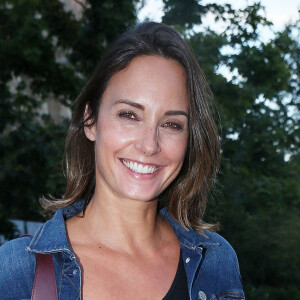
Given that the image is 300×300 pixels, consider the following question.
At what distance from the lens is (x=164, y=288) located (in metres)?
2.32

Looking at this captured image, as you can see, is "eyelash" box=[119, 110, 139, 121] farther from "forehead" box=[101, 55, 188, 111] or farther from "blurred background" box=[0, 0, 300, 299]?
"blurred background" box=[0, 0, 300, 299]

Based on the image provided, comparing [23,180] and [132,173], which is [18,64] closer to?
[23,180]

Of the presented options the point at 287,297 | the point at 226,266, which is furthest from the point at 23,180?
the point at 226,266

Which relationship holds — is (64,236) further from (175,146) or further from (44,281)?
(175,146)

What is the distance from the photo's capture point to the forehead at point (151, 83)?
2.27 meters

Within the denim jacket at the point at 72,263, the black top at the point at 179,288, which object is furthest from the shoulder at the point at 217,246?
the black top at the point at 179,288

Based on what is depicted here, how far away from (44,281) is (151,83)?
92 cm

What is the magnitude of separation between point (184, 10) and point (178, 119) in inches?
130

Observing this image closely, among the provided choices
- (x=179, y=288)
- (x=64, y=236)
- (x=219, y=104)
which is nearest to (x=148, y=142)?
(x=64, y=236)

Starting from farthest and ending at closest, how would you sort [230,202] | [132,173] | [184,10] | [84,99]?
1. [230,202]
2. [184,10]
3. [84,99]
4. [132,173]

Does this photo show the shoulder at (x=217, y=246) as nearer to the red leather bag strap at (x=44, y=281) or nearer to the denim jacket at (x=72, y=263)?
the denim jacket at (x=72, y=263)

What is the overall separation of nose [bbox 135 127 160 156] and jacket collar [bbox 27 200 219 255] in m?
0.47

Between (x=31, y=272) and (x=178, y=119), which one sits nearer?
(x=31, y=272)

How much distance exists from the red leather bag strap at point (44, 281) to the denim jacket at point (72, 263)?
A: 0.03 meters
